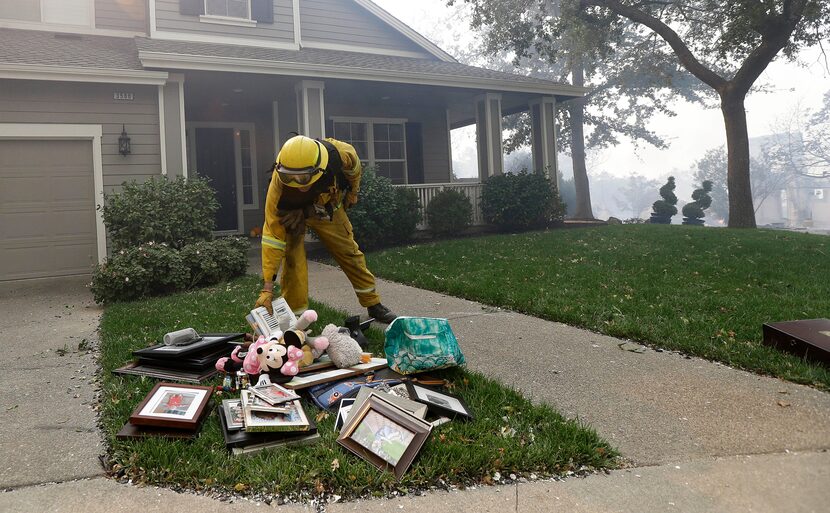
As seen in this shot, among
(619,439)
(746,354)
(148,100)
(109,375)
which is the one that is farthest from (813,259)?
(148,100)

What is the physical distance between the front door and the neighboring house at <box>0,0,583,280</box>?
0.03 metres

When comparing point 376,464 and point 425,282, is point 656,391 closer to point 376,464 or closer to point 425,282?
point 376,464

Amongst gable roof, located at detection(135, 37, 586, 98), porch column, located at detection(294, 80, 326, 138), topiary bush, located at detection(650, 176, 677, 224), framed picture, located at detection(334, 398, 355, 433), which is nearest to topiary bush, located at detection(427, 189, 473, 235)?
gable roof, located at detection(135, 37, 586, 98)

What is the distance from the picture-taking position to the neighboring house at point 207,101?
29.6ft

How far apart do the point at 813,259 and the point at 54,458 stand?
9205 mm

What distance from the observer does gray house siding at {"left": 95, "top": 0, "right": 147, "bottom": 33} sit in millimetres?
11695

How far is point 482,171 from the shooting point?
1346 centimetres

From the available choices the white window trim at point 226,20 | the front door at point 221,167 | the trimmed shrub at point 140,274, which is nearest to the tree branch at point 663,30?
the white window trim at point 226,20

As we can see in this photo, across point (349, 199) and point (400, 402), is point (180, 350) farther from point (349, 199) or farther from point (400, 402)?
point (349, 199)

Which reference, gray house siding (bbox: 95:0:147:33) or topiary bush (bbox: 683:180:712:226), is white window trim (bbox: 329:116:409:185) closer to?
gray house siding (bbox: 95:0:147:33)

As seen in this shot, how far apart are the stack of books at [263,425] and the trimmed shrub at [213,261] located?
5296 mm

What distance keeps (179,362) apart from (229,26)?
1031 cm

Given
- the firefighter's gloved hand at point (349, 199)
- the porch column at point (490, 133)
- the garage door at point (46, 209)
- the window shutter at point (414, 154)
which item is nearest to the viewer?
the firefighter's gloved hand at point (349, 199)

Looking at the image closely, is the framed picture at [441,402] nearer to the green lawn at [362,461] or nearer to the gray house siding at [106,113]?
the green lawn at [362,461]
